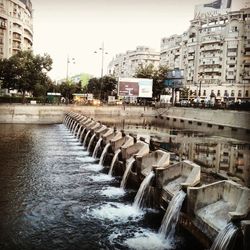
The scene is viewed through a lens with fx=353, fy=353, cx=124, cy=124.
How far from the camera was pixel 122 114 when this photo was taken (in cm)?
6700

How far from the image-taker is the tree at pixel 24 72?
56.7 m

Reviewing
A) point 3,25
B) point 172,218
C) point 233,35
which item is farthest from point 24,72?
point 233,35

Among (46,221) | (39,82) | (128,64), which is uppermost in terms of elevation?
(128,64)

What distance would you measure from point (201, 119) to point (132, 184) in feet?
136

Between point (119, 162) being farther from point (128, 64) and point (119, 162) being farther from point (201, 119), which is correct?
point (128, 64)

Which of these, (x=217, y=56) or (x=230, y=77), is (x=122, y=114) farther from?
(x=217, y=56)

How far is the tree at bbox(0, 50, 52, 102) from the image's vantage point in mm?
56719

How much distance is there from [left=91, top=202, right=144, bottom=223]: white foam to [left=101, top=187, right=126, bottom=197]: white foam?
1275 mm

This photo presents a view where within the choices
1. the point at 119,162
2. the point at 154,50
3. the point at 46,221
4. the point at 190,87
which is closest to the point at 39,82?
the point at 119,162

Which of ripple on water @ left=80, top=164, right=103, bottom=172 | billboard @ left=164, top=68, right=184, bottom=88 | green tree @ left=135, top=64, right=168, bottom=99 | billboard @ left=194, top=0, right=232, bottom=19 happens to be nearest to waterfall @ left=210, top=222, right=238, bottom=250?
ripple on water @ left=80, top=164, right=103, bottom=172

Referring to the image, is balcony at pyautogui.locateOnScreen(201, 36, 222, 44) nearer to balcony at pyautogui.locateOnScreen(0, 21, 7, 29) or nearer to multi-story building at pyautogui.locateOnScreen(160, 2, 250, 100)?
multi-story building at pyautogui.locateOnScreen(160, 2, 250, 100)

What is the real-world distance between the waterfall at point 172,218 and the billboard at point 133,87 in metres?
62.9

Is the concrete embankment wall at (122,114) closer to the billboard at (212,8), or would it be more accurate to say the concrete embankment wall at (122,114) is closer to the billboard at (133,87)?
the billboard at (133,87)

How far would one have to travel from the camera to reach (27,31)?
3976 inches
